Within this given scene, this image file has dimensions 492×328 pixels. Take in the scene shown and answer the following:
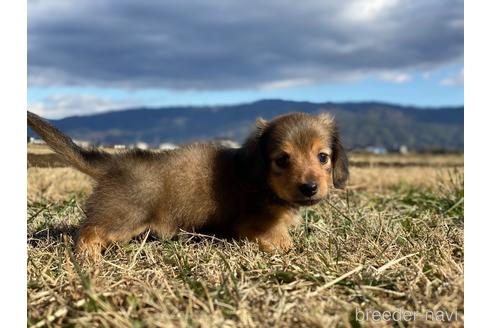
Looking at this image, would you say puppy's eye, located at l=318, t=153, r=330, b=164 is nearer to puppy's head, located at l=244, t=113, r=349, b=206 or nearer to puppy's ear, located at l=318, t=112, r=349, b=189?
puppy's head, located at l=244, t=113, r=349, b=206

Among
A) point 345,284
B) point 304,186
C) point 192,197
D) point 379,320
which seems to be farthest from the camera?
point 192,197

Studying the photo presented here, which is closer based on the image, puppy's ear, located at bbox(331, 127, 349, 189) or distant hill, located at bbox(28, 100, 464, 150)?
puppy's ear, located at bbox(331, 127, 349, 189)

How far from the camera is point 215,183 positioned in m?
4.64

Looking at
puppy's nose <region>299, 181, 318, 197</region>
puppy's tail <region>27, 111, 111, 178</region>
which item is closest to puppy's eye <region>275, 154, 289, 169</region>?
puppy's nose <region>299, 181, 318, 197</region>

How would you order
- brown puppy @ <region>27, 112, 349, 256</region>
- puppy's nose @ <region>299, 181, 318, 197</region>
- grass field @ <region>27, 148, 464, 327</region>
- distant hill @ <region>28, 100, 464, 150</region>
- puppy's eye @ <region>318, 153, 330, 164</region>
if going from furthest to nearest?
1. distant hill @ <region>28, 100, 464, 150</region>
2. puppy's eye @ <region>318, 153, 330, 164</region>
3. brown puppy @ <region>27, 112, 349, 256</region>
4. puppy's nose @ <region>299, 181, 318, 197</region>
5. grass field @ <region>27, 148, 464, 327</region>

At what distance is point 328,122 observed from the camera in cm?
495

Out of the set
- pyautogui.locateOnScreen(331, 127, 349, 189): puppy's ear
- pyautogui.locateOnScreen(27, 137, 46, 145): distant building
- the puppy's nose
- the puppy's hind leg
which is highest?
pyautogui.locateOnScreen(27, 137, 46, 145): distant building

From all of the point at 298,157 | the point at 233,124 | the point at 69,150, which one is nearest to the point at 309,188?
the point at 298,157

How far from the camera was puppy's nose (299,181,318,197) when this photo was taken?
4.15 metres

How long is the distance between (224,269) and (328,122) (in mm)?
1891

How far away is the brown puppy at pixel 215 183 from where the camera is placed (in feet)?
14.0
